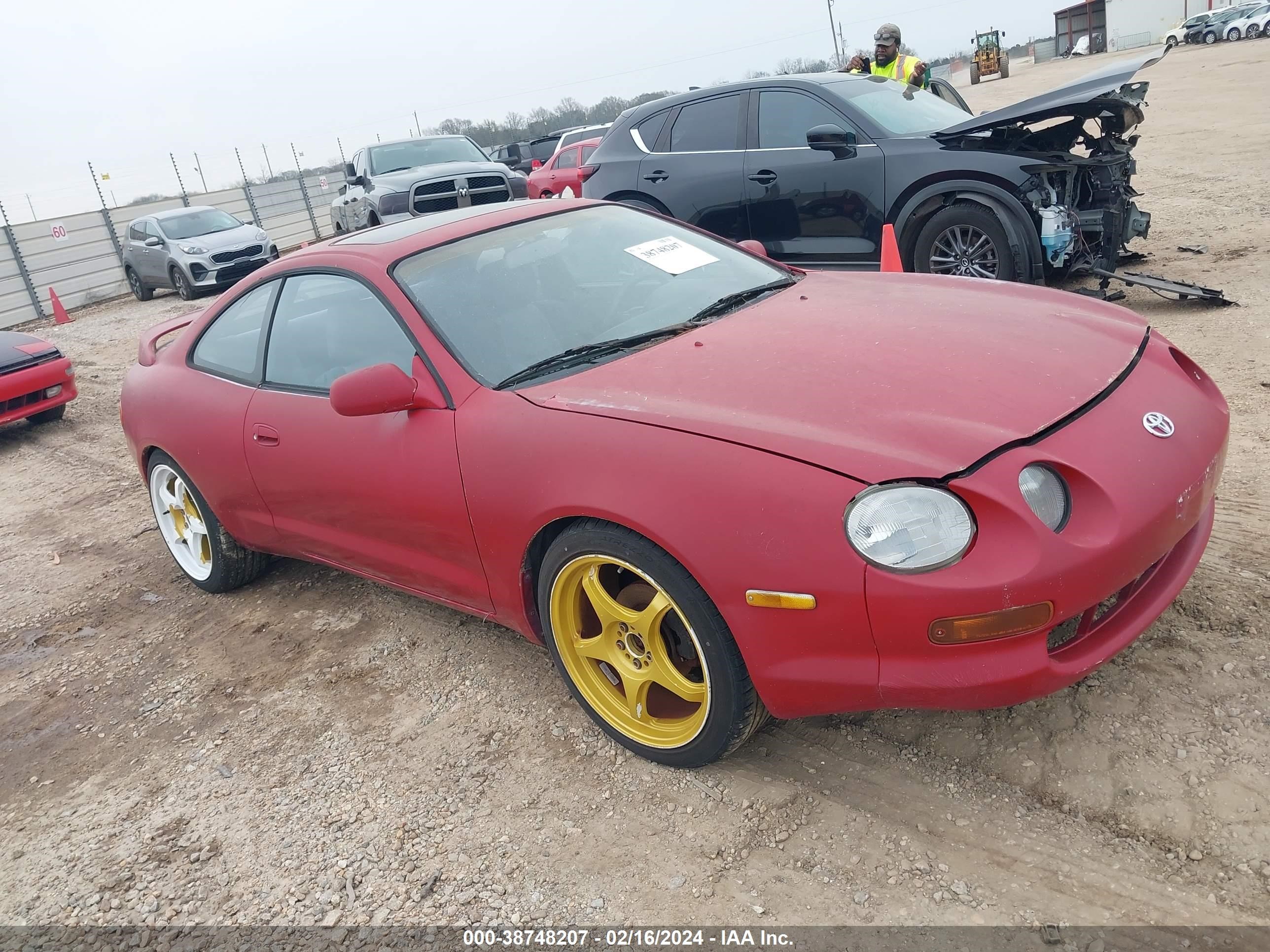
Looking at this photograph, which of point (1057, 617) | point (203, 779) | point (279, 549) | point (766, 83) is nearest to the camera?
point (1057, 617)

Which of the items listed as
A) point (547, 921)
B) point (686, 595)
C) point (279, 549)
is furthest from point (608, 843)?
point (279, 549)

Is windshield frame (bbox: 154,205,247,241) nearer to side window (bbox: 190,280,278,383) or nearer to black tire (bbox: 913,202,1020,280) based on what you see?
side window (bbox: 190,280,278,383)

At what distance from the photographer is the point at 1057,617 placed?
1.95m

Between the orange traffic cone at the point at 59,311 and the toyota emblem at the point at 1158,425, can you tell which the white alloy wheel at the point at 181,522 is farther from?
the orange traffic cone at the point at 59,311

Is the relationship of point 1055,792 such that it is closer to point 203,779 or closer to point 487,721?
point 487,721

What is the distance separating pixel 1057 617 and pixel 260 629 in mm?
3189

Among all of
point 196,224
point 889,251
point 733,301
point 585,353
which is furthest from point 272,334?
point 196,224

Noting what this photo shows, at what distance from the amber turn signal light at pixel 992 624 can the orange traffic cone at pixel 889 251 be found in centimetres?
429

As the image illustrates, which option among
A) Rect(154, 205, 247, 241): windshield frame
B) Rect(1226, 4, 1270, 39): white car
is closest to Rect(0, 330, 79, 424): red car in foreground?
Rect(154, 205, 247, 241): windshield frame

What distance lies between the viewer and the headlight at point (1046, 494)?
1989 mm

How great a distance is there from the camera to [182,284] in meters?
15.0

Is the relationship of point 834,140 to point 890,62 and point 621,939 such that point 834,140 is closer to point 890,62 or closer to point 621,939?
point 890,62

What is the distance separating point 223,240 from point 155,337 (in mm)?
11759

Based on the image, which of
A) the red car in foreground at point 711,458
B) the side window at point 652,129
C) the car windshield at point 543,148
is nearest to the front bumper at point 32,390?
the red car in foreground at point 711,458
